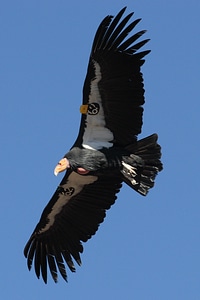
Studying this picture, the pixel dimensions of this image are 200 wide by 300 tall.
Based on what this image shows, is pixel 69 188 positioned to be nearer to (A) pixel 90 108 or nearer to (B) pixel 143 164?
(B) pixel 143 164

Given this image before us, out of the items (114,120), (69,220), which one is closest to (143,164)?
(114,120)

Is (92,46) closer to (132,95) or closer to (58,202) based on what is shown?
(132,95)

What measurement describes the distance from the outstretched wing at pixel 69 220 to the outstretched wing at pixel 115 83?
1314mm

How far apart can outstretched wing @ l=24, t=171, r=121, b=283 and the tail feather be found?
879 millimetres

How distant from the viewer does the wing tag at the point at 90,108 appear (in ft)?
66.2

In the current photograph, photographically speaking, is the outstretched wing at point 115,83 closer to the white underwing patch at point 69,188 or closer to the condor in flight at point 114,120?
the condor in flight at point 114,120

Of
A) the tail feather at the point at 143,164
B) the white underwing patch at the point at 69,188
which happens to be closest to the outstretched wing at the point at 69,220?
the white underwing patch at the point at 69,188

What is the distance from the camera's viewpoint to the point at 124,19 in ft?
65.5

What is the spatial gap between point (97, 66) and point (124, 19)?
0.93m

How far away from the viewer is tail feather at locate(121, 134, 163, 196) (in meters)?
20.4

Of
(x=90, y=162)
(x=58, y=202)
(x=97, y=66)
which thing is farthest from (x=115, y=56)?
(x=58, y=202)

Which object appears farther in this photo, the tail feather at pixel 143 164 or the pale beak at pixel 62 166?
the tail feather at pixel 143 164

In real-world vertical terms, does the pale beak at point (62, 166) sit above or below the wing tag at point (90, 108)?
below

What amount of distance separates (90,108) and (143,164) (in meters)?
1.36
